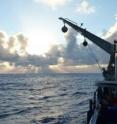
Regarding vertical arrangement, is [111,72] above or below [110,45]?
below

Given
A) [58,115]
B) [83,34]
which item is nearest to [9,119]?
[58,115]

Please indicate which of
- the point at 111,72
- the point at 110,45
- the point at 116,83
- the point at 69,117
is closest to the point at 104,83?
the point at 116,83

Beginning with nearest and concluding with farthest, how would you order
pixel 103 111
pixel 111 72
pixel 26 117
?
pixel 103 111 < pixel 111 72 < pixel 26 117

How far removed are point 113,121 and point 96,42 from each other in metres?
19.7

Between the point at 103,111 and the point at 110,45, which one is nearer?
the point at 103,111

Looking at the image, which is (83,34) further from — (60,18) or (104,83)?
(104,83)

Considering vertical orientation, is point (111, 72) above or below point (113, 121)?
above

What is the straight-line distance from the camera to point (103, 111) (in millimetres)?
20156

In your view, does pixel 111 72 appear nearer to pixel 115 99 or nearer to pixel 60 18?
pixel 60 18

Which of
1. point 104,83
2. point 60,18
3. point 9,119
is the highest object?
point 60,18

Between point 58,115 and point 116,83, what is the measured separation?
865 inches

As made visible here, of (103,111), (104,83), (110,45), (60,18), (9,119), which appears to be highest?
(60,18)

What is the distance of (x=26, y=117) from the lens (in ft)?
136

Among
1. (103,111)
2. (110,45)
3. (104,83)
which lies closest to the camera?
(103,111)
